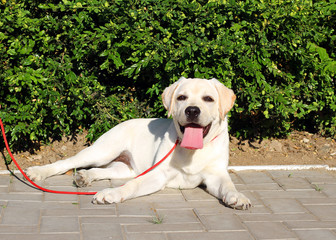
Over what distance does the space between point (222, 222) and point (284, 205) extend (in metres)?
0.86

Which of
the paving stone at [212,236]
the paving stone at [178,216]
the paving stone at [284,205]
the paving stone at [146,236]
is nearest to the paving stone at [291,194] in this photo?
the paving stone at [284,205]

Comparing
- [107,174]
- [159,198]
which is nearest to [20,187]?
[107,174]

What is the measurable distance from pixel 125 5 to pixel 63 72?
3.78 ft

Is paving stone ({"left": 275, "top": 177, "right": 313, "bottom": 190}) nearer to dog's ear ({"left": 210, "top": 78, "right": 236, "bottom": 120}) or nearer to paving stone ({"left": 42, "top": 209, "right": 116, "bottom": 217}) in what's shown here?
dog's ear ({"left": 210, "top": 78, "right": 236, "bottom": 120})

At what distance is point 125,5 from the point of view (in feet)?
18.9

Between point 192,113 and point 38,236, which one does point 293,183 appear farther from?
point 38,236

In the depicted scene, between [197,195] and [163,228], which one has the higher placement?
[163,228]

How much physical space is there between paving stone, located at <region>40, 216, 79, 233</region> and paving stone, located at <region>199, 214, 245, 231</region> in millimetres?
1110

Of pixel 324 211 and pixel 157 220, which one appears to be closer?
pixel 157 220

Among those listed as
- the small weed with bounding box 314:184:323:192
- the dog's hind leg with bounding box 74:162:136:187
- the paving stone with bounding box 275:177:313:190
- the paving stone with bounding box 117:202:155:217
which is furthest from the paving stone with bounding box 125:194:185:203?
the small weed with bounding box 314:184:323:192

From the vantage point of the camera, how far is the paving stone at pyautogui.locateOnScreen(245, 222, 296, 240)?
3.80 m

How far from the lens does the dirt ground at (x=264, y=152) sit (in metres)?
6.40

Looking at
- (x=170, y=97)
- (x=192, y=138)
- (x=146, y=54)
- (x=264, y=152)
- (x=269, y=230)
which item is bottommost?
(x=264, y=152)

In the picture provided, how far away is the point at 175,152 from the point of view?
5070 mm
